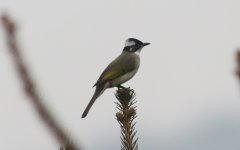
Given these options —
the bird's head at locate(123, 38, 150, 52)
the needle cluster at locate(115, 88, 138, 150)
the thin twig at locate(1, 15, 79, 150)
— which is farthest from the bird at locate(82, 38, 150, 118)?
the thin twig at locate(1, 15, 79, 150)

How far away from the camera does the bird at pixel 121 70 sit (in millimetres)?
11656

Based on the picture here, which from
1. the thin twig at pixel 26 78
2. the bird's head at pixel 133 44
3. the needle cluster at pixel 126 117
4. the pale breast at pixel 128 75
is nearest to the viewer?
the thin twig at pixel 26 78

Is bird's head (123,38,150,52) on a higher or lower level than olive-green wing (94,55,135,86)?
higher

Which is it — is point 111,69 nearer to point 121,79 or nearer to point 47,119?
point 121,79

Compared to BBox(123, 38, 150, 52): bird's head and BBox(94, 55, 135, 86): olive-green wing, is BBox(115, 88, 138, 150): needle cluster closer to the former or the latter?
BBox(94, 55, 135, 86): olive-green wing

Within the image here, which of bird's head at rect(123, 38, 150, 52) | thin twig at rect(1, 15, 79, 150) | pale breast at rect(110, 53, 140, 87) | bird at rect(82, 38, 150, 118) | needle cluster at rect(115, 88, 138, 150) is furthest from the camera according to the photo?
bird's head at rect(123, 38, 150, 52)

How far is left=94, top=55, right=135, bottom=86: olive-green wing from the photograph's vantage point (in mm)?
11734

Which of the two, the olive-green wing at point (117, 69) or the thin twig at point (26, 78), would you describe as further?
the olive-green wing at point (117, 69)

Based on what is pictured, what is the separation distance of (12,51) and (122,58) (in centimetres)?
1104

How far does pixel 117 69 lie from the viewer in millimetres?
12438

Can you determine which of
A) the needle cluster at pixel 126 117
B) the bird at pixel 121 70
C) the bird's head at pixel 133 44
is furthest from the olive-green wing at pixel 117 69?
the needle cluster at pixel 126 117

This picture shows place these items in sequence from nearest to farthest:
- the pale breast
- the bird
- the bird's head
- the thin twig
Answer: the thin twig → the bird → the pale breast → the bird's head

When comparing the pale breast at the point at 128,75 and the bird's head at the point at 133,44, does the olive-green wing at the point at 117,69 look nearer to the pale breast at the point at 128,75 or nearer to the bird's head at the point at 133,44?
the pale breast at the point at 128,75

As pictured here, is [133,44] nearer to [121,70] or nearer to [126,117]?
[121,70]
